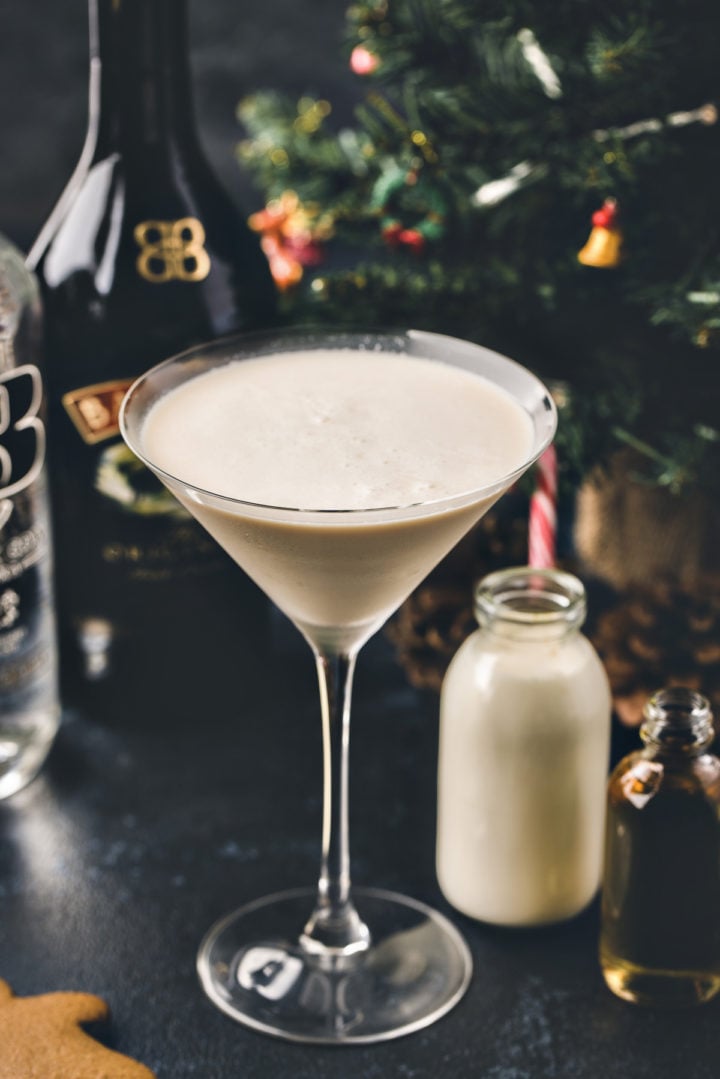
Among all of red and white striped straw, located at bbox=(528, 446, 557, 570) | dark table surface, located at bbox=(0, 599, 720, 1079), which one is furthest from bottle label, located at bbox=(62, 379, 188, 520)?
red and white striped straw, located at bbox=(528, 446, 557, 570)

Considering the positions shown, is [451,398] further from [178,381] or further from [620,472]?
[620,472]

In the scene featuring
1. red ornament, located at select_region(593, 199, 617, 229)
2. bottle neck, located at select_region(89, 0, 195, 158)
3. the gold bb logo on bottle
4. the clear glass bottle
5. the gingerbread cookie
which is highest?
bottle neck, located at select_region(89, 0, 195, 158)

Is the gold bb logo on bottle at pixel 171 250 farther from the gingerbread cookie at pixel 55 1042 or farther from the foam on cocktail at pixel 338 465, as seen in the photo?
the gingerbread cookie at pixel 55 1042

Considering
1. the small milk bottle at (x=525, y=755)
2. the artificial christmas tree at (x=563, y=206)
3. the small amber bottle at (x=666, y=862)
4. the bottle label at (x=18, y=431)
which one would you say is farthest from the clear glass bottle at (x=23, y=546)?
the small amber bottle at (x=666, y=862)

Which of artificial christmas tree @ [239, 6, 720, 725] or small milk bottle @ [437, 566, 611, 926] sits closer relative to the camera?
small milk bottle @ [437, 566, 611, 926]

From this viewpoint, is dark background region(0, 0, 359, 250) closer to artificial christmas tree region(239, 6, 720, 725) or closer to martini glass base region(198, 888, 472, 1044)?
artificial christmas tree region(239, 6, 720, 725)

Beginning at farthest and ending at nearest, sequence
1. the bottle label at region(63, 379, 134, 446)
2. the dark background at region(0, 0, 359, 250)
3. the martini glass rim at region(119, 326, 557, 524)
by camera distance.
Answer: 1. the dark background at region(0, 0, 359, 250)
2. the bottle label at region(63, 379, 134, 446)
3. the martini glass rim at region(119, 326, 557, 524)

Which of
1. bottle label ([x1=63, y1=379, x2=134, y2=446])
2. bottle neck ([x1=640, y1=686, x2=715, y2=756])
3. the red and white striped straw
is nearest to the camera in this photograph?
bottle neck ([x1=640, y1=686, x2=715, y2=756])
